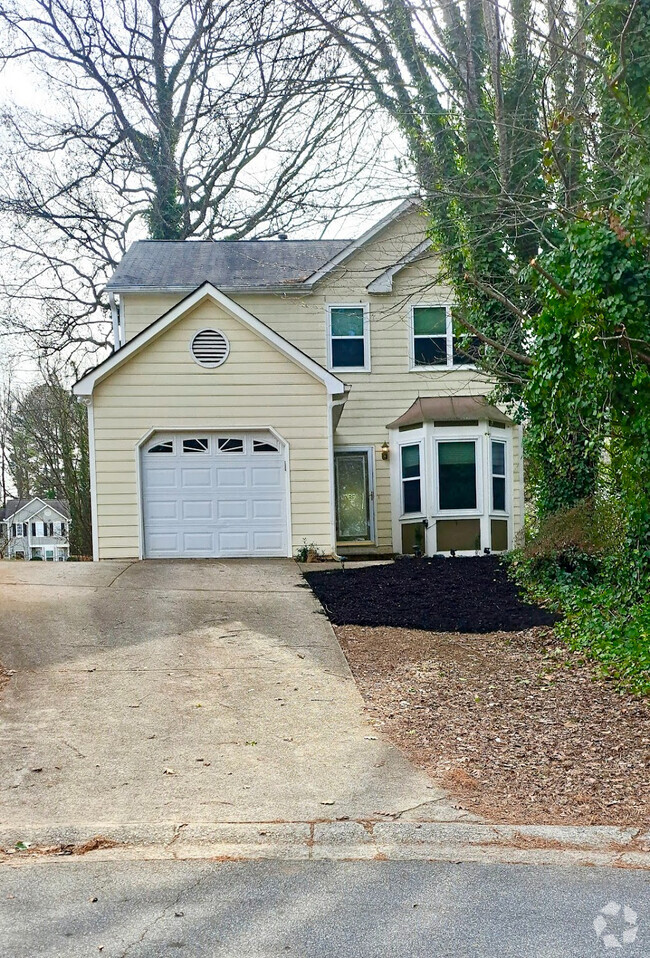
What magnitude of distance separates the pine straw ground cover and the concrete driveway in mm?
275

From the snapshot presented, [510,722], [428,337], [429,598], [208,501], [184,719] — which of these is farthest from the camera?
[428,337]

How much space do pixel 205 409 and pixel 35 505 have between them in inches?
761

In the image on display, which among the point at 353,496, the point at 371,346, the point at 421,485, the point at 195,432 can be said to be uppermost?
the point at 371,346

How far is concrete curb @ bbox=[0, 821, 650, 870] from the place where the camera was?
4230 mm

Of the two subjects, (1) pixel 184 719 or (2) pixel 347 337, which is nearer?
(1) pixel 184 719

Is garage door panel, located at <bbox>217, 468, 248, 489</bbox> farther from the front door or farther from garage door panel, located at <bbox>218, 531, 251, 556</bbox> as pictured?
the front door

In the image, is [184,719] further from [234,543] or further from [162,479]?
[162,479]

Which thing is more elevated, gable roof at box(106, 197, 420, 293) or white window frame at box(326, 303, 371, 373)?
gable roof at box(106, 197, 420, 293)

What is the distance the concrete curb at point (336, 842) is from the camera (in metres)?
4.23

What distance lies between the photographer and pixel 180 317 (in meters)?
16.0

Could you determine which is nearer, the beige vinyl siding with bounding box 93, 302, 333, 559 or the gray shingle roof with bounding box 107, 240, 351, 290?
the beige vinyl siding with bounding box 93, 302, 333, 559

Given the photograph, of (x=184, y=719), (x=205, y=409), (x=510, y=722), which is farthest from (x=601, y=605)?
(x=205, y=409)

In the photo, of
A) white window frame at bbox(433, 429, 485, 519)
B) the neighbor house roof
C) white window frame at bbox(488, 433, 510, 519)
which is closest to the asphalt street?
white window frame at bbox(433, 429, 485, 519)

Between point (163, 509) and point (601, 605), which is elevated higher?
point (163, 509)
